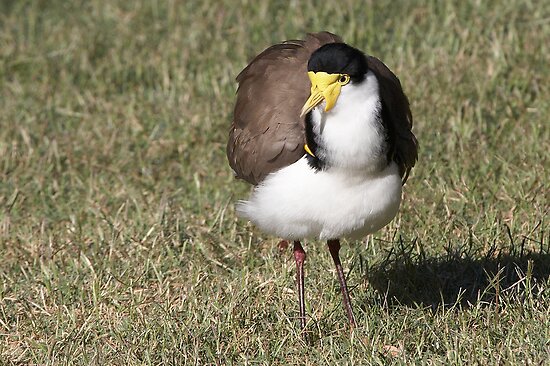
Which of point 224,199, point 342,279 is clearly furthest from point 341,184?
point 224,199

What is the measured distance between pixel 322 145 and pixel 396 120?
1.94ft

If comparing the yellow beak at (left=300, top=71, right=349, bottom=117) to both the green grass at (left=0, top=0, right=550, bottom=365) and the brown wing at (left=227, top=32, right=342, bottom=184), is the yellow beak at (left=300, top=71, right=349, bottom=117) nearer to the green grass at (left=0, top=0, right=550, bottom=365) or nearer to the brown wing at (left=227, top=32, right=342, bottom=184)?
the brown wing at (left=227, top=32, right=342, bottom=184)

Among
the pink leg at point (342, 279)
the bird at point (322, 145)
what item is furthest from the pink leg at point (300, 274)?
the pink leg at point (342, 279)

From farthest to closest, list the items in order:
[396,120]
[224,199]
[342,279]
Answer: [224,199], [342,279], [396,120]

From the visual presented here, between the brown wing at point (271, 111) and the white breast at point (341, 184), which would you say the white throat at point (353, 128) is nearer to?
the white breast at point (341, 184)

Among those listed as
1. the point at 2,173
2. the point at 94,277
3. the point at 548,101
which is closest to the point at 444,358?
the point at 94,277

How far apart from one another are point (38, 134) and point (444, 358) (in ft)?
12.7

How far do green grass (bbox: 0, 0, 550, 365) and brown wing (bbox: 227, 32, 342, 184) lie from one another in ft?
2.38

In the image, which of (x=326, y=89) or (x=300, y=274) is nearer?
(x=326, y=89)

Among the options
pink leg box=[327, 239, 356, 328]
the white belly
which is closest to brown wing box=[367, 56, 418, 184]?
the white belly

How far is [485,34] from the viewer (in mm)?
8094

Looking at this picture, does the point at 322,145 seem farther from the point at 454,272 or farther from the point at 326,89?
the point at 454,272

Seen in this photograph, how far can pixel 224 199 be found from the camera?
6.65 m

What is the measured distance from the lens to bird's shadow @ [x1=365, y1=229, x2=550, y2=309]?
5477 millimetres
